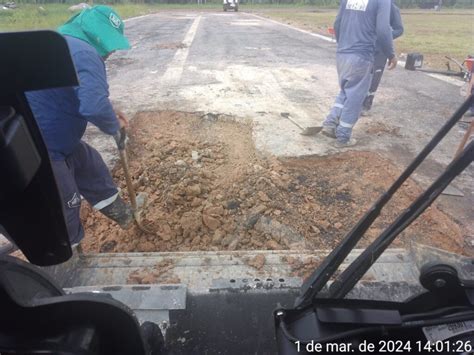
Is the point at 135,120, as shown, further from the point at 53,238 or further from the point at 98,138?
the point at 53,238

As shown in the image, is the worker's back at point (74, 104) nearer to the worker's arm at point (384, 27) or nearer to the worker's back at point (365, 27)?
the worker's back at point (365, 27)

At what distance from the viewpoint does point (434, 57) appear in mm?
10969

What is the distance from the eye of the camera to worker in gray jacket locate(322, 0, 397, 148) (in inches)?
169

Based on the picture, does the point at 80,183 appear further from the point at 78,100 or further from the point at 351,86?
the point at 351,86

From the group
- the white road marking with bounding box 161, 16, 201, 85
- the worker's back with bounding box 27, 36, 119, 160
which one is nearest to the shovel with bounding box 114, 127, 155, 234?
the worker's back with bounding box 27, 36, 119, 160

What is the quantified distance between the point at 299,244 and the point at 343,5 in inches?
124

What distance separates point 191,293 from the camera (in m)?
2.12

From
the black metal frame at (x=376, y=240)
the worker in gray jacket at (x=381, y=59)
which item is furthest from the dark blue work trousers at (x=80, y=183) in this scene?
the worker in gray jacket at (x=381, y=59)

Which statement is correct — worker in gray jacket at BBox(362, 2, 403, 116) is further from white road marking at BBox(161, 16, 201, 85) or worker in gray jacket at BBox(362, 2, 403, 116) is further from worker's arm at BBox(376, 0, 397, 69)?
white road marking at BBox(161, 16, 201, 85)

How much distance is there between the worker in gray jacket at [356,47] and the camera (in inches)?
169

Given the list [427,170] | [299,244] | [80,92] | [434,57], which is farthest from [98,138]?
[434,57]

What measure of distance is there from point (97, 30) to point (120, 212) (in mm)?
1394

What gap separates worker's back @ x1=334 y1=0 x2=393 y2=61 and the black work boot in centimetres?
321

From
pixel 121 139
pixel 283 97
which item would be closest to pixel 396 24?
pixel 283 97
